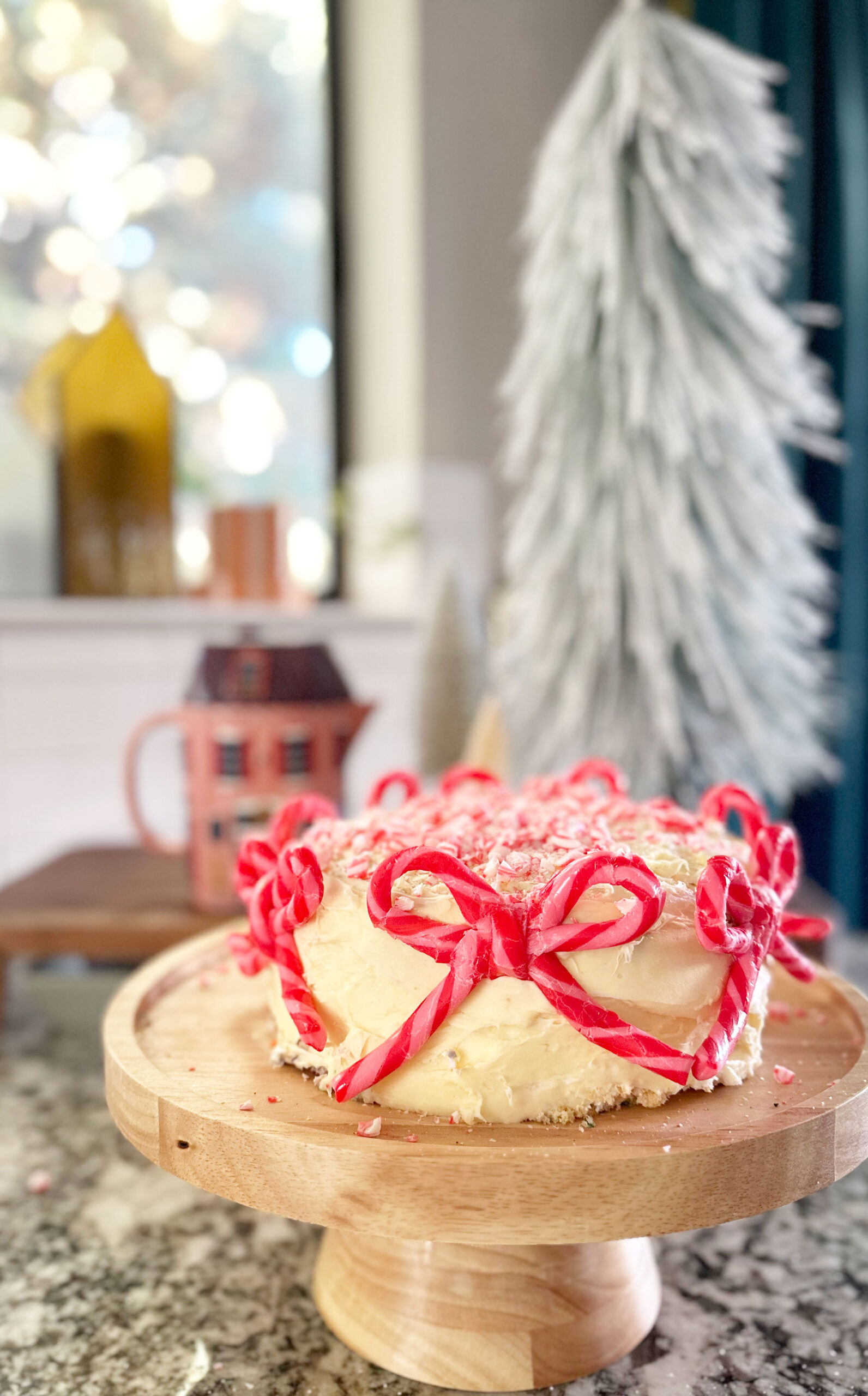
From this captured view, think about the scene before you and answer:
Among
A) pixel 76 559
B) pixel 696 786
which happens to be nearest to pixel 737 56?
pixel 696 786

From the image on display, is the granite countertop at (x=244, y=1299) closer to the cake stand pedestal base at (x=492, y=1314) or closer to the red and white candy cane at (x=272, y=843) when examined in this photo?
the cake stand pedestal base at (x=492, y=1314)

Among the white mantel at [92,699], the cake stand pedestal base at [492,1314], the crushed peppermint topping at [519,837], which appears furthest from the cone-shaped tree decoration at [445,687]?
the cake stand pedestal base at [492,1314]

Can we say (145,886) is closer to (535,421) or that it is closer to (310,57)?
(535,421)

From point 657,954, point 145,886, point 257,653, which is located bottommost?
point 145,886

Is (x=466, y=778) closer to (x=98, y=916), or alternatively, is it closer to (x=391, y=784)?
(x=391, y=784)

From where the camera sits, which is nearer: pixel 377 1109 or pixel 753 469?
pixel 377 1109

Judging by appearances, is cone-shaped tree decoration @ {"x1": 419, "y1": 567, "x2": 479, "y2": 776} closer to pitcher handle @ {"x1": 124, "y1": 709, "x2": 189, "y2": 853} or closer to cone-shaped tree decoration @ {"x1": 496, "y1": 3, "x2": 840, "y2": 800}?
cone-shaped tree decoration @ {"x1": 496, "y1": 3, "x2": 840, "y2": 800}

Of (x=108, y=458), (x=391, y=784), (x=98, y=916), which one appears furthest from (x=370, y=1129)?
(x=108, y=458)
